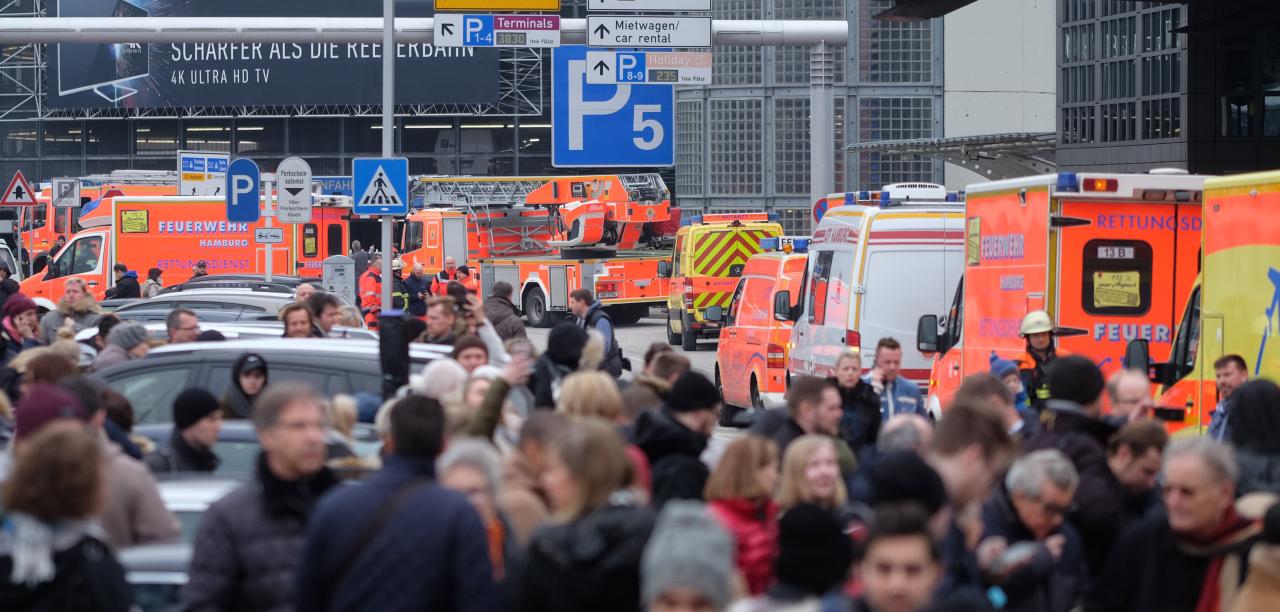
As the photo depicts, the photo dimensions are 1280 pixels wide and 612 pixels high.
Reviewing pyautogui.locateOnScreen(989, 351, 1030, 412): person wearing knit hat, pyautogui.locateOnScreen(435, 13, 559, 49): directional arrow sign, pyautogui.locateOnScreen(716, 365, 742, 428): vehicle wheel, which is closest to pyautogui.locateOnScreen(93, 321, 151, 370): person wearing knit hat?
pyautogui.locateOnScreen(989, 351, 1030, 412): person wearing knit hat

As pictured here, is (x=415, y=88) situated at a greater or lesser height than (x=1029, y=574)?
greater

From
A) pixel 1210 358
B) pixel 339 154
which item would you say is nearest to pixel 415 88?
pixel 339 154

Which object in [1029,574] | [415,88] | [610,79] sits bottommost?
[1029,574]

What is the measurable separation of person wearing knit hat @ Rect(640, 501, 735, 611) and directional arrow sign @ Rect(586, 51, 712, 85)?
16059 millimetres

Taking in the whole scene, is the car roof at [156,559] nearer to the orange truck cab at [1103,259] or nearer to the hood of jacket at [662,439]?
the hood of jacket at [662,439]

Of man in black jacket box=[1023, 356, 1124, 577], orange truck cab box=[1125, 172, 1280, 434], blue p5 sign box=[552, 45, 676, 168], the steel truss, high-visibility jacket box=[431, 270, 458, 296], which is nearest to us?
man in black jacket box=[1023, 356, 1124, 577]

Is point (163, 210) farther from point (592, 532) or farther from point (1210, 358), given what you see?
point (592, 532)

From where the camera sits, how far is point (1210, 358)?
1011 cm

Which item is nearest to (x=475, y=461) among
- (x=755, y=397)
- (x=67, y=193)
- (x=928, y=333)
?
(x=928, y=333)

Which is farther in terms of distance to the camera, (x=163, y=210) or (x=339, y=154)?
(x=339, y=154)

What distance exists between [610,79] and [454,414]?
13.6m

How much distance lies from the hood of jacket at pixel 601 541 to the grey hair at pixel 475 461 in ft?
2.00

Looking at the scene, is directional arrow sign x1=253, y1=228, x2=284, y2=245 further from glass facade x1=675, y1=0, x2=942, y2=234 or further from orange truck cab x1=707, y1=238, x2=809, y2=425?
glass facade x1=675, y1=0, x2=942, y2=234

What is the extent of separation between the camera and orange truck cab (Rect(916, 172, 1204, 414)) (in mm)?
11688
